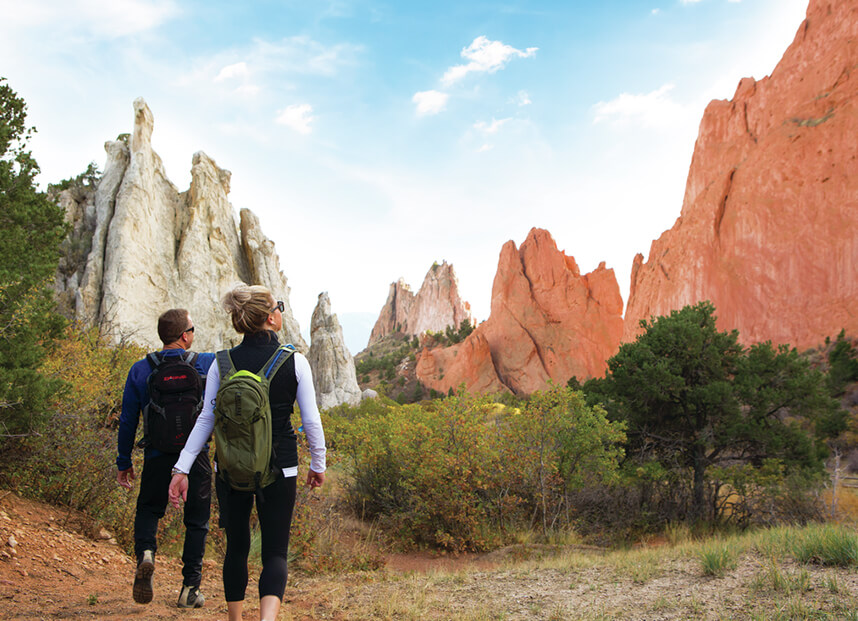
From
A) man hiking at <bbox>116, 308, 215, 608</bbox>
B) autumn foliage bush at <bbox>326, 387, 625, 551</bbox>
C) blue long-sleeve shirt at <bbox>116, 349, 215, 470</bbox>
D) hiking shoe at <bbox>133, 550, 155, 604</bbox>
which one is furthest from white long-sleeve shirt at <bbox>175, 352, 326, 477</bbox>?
autumn foliage bush at <bbox>326, 387, 625, 551</bbox>

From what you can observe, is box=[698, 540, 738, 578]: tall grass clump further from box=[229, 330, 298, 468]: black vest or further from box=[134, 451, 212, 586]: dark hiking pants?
box=[134, 451, 212, 586]: dark hiking pants

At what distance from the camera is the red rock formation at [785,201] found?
31.3 m

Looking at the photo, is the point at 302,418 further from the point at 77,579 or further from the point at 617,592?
the point at 617,592

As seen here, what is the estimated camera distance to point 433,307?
97.1 metres

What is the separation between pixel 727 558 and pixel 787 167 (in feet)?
124

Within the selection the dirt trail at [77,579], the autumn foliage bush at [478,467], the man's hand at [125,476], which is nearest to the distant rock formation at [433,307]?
the autumn foliage bush at [478,467]

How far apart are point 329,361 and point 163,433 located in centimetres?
3054

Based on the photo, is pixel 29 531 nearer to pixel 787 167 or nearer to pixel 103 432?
pixel 103 432

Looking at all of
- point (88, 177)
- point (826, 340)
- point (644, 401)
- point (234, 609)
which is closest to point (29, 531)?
point (234, 609)

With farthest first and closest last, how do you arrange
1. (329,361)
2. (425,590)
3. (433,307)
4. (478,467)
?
(433,307)
(329,361)
(478,467)
(425,590)

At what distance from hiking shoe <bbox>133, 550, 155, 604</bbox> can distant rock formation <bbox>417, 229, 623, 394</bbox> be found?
4765 cm

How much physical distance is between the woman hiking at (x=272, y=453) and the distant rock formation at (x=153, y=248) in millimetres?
20803

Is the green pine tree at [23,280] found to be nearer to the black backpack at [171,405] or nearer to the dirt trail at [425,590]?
the dirt trail at [425,590]

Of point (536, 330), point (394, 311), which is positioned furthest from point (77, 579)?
point (394, 311)
